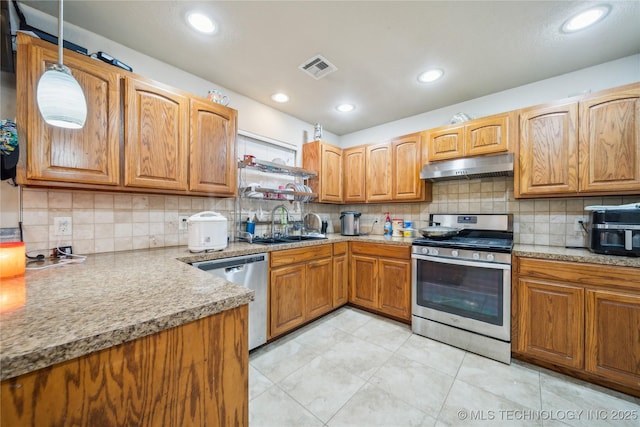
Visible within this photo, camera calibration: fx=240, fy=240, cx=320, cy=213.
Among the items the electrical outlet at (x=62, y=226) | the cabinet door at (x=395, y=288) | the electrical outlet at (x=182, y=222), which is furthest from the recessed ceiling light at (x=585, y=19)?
the electrical outlet at (x=62, y=226)

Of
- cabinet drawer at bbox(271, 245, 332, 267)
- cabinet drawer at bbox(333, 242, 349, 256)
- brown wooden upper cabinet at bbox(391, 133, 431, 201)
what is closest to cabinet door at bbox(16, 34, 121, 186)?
cabinet drawer at bbox(271, 245, 332, 267)

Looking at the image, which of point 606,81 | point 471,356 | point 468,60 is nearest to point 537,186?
point 606,81

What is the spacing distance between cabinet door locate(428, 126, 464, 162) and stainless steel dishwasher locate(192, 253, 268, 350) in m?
2.03

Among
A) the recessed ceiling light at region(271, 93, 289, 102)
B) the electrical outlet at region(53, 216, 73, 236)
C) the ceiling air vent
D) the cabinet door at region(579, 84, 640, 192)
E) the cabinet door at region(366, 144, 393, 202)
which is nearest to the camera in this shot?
the electrical outlet at region(53, 216, 73, 236)

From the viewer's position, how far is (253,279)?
6.35 ft

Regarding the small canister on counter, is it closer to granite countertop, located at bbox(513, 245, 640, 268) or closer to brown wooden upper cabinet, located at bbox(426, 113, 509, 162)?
brown wooden upper cabinet, located at bbox(426, 113, 509, 162)

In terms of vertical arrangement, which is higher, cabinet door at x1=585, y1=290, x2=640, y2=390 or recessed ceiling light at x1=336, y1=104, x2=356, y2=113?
recessed ceiling light at x1=336, y1=104, x2=356, y2=113

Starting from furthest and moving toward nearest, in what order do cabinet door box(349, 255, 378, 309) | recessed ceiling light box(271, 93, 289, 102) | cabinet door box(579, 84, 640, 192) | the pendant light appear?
cabinet door box(349, 255, 378, 309), recessed ceiling light box(271, 93, 289, 102), cabinet door box(579, 84, 640, 192), the pendant light

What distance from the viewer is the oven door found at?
74.4 inches

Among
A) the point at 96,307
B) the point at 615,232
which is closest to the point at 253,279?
the point at 96,307

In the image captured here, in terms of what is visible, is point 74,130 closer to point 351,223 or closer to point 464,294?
point 351,223

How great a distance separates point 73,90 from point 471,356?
2.95 m

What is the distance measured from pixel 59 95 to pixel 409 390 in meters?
2.38

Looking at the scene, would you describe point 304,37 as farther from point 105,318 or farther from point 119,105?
point 105,318
